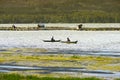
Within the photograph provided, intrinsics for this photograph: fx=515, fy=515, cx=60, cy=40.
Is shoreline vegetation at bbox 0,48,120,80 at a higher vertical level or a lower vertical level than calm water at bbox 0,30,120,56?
higher

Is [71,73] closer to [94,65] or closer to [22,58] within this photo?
[94,65]

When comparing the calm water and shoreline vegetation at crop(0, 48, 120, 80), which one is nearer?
shoreline vegetation at crop(0, 48, 120, 80)

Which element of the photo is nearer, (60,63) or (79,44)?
(60,63)

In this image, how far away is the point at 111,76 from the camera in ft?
120

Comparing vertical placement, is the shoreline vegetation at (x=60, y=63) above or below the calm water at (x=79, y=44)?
above

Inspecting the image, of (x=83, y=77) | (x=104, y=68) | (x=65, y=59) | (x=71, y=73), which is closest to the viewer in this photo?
(x=83, y=77)

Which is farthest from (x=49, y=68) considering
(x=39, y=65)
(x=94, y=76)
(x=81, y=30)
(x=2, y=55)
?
(x=81, y=30)

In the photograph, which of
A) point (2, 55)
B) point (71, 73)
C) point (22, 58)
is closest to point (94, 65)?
point (71, 73)

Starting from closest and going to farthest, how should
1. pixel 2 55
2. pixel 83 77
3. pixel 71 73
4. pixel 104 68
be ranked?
pixel 83 77, pixel 71 73, pixel 104 68, pixel 2 55

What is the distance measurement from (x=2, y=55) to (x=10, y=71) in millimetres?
15791

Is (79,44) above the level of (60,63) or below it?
below

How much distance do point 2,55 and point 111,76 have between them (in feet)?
70.4

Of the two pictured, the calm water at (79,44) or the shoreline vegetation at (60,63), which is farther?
the calm water at (79,44)

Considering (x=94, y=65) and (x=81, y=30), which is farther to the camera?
(x=81, y=30)
